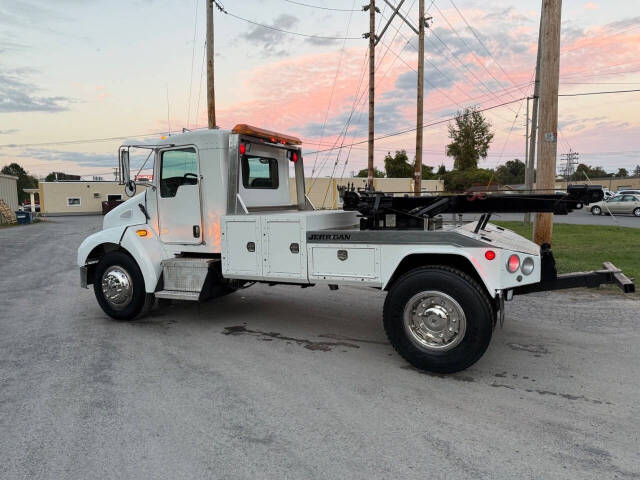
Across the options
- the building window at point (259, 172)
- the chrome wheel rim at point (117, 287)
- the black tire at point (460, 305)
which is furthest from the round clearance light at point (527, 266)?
the chrome wheel rim at point (117, 287)

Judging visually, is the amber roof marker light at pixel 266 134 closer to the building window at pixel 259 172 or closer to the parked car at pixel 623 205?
the building window at pixel 259 172

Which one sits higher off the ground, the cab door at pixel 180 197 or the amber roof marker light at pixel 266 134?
the amber roof marker light at pixel 266 134

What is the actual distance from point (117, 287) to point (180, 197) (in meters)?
1.58

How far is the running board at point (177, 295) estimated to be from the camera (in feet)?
19.2

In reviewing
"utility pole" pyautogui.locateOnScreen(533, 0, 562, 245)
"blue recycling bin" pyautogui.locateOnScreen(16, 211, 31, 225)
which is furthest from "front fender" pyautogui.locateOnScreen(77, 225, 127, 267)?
"blue recycling bin" pyautogui.locateOnScreen(16, 211, 31, 225)

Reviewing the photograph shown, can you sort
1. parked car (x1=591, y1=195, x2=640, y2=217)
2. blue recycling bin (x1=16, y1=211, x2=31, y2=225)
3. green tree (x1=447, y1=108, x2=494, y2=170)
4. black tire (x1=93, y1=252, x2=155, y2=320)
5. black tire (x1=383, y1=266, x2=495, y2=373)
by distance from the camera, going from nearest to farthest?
black tire (x1=383, y1=266, x2=495, y2=373), black tire (x1=93, y1=252, x2=155, y2=320), parked car (x1=591, y1=195, x2=640, y2=217), blue recycling bin (x1=16, y1=211, x2=31, y2=225), green tree (x1=447, y1=108, x2=494, y2=170)

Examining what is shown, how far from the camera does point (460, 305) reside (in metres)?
4.25

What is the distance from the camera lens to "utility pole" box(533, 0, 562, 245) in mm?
7703

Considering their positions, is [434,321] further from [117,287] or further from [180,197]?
[117,287]

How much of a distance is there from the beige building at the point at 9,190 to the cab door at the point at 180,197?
39268mm

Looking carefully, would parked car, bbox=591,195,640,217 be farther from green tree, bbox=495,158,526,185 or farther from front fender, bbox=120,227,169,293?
green tree, bbox=495,158,526,185

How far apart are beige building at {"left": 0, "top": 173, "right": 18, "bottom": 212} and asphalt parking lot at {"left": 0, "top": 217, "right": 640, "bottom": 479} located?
38976 millimetres

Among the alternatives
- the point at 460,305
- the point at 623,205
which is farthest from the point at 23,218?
the point at 623,205

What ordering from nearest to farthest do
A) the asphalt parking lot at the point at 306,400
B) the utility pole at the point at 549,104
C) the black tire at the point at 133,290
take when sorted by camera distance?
the asphalt parking lot at the point at 306,400 → the black tire at the point at 133,290 → the utility pole at the point at 549,104
